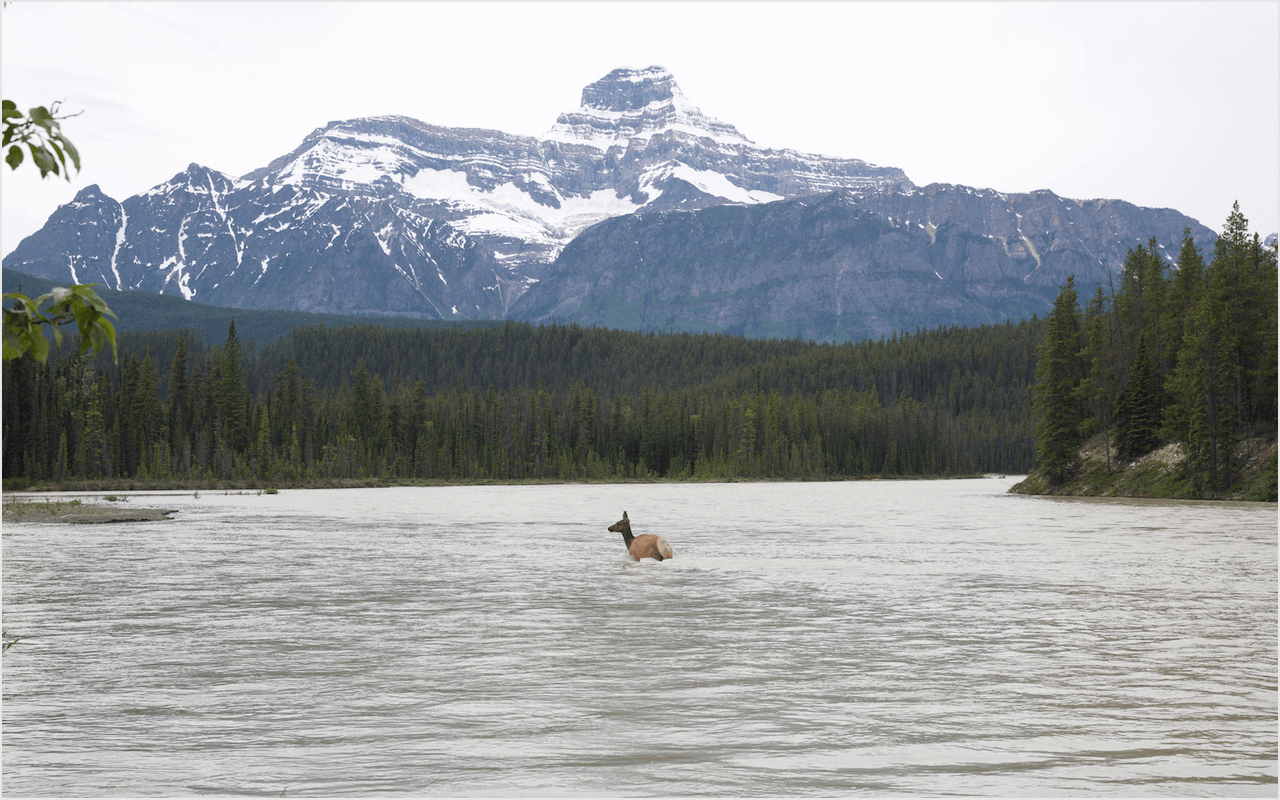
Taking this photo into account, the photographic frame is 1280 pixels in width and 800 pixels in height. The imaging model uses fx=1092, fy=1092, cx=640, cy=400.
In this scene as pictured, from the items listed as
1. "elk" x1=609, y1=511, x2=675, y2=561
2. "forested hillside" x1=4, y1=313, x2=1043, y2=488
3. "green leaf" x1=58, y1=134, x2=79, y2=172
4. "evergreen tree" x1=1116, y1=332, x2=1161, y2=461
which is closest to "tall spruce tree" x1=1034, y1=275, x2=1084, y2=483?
"evergreen tree" x1=1116, y1=332, x2=1161, y2=461

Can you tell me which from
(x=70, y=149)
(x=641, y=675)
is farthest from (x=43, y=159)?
(x=641, y=675)

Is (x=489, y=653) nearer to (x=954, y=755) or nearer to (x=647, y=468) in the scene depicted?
(x=954, y=755)

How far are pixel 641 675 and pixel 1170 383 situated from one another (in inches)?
3431

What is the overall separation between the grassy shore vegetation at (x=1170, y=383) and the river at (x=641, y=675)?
2212 inches

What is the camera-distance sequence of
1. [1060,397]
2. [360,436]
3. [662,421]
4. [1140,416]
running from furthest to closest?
[662,421] → [360,436] → [1060,397] → [1140,416]

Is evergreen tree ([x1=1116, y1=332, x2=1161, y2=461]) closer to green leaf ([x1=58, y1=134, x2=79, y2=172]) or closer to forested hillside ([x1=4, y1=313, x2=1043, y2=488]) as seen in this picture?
forested hillside ([x1=4, y1=313, x2=1043, y2=488])

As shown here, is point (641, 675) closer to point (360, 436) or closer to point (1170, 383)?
point (1170, 383)

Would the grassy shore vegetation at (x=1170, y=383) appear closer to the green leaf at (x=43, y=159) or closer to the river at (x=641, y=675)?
the river at (x=641, y=675)

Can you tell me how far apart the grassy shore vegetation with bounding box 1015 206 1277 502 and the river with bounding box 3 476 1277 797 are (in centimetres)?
5619

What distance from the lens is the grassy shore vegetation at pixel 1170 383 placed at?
85.4 meters

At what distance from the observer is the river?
36.2 ft

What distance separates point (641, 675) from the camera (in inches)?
636

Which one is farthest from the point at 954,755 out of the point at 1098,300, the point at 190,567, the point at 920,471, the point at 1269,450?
the point at 920,471

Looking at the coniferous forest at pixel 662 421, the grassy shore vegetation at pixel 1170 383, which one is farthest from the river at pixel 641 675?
the grassy shore vegetation at pixel 1170 383
